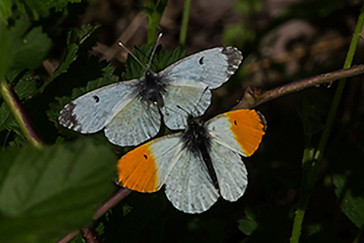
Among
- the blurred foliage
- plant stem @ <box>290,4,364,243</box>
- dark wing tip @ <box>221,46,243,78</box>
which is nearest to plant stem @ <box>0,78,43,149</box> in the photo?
the blurred foliage

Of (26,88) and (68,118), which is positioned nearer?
(68,118)

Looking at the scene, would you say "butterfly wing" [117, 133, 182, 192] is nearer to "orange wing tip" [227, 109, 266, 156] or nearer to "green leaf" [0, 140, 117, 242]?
"orange wing tip" [227, 109, 266, 156]

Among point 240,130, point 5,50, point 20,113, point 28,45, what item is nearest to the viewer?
point 5,50

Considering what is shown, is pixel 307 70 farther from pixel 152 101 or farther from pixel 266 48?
pixel 152 101

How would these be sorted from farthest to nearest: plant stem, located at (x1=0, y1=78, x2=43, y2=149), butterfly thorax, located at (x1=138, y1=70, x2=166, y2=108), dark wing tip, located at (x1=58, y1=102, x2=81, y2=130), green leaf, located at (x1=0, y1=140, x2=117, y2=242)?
butterfly thorax, located at (x1=138, y1=70, x2=166, y2=108)
dark wing tip, located at (x1=58, y1=102, x2=81, y2=130)
plant stem, located at (x1=0, y1=78, x2=43, y2=149)
green leaf, located at (x1=0, y1=140, x2=117, y2=242)

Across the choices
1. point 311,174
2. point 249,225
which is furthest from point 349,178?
point 249,225

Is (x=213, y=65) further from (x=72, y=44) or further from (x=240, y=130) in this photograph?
(x=72, y=44)

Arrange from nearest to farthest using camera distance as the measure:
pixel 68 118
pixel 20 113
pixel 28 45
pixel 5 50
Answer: pixel 5 50
pixel 20 113
pixel 68 118
pixel 28 45

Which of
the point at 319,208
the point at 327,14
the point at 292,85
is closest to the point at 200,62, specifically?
the point at 292,85

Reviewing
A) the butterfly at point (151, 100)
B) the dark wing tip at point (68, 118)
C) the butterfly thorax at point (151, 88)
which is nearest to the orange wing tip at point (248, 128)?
the butterfly at point (151, 100)
